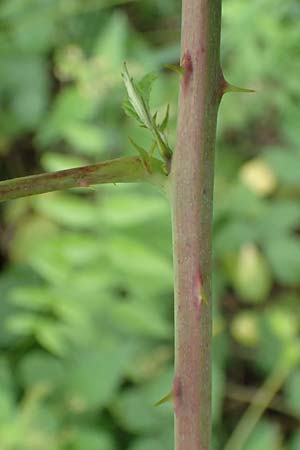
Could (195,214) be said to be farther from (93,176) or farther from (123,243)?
(123,243)

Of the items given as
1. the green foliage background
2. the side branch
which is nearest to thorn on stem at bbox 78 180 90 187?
the side branch

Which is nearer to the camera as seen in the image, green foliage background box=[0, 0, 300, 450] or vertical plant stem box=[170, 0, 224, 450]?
vertical plant stem box=[170, 0, 224, 450]

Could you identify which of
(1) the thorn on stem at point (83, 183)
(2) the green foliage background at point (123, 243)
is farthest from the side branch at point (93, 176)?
(2) the green foliage background at point (123, 243)

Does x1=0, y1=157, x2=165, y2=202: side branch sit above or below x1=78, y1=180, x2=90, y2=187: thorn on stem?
above

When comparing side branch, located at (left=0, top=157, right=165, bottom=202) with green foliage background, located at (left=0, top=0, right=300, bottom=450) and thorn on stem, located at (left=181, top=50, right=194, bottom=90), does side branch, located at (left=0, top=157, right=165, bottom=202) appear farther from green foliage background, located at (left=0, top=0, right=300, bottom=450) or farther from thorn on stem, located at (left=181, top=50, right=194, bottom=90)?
green foliage background, located at (left=0, top=0, right=300, bottom=450)

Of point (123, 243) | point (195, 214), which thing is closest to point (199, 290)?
point (195, 214)

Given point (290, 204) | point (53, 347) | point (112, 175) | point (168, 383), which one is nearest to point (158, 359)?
point (168, 383)

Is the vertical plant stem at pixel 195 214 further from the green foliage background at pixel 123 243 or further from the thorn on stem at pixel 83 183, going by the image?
the green foliage background at pixel 123 243
